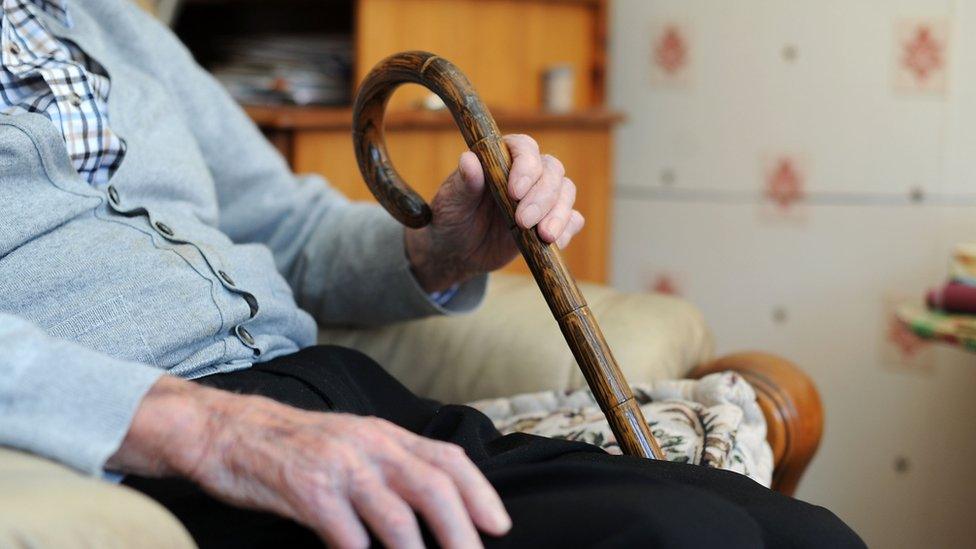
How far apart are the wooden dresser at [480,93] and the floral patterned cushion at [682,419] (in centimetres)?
74

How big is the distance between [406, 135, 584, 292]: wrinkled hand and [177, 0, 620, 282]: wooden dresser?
0.65 meters

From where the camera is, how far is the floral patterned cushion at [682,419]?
3.03 feet

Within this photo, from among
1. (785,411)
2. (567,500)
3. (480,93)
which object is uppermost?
(480,93)

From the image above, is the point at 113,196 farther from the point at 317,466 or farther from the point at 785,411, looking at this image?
the point at 785,411

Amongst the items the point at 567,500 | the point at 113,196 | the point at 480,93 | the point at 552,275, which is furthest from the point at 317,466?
the point at 480,93

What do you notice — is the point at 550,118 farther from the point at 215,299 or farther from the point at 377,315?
the point at 215,299

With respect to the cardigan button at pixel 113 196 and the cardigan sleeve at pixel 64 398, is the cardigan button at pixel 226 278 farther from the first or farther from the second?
the cardigan sleeve at pixel 64 398

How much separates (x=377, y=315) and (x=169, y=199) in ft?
0.88

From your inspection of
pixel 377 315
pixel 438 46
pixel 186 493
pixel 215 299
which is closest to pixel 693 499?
pixel 186 493

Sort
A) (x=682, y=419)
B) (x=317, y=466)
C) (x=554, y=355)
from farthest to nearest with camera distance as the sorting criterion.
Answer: (x=554, y=355) < (x=682, y=419) < (x=317, y=466)

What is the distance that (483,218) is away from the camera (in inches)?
40.8

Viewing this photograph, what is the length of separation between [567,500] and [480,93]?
1.45 m

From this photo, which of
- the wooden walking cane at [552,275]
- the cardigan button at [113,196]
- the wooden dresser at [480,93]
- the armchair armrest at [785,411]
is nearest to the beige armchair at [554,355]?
the armchair armrest at [785,411]

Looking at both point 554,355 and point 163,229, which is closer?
point 163,229
